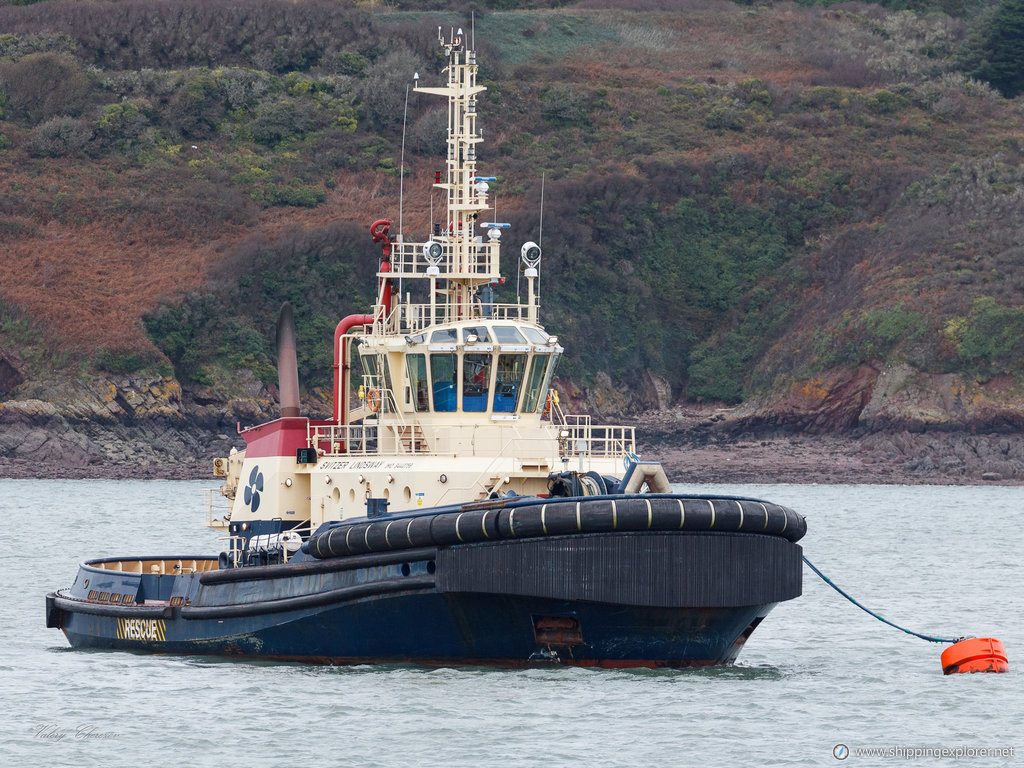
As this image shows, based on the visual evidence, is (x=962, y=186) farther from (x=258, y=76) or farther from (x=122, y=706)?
(x=122, y=706)

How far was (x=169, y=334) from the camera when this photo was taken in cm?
8312

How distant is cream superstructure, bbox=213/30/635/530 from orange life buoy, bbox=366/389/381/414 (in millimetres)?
17

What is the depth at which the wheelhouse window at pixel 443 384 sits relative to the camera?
22.3 meters

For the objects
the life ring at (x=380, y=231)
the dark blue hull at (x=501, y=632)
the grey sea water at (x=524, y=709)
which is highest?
the life ring at (x=380, y=231)

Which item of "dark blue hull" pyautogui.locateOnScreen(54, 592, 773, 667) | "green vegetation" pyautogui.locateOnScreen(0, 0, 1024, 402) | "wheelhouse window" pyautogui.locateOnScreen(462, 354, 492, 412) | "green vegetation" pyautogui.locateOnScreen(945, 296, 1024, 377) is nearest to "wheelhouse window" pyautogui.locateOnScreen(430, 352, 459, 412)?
"wheelhouse window" pyautogui.locateOnScreen(462, 354, 492, 412)

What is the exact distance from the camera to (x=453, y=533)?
19234mm

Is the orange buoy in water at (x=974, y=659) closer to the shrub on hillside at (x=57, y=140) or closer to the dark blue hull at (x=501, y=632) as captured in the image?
the dark blue hull at (x=501, y=632)

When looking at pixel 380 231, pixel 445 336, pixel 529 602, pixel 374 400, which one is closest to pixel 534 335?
pixel 445 336

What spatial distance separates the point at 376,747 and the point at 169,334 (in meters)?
67.2

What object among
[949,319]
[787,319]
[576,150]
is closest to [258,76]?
[576,150]

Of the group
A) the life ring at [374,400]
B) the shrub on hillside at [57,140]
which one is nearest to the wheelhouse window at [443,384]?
the life ring at [374,400]

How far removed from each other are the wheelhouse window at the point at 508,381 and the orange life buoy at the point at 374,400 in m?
1.52

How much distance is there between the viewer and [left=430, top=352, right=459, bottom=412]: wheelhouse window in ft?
73.0

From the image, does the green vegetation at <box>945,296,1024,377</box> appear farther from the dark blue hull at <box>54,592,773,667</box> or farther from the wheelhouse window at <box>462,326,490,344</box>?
the dark blue hull at <box>54,592,773,667</box>
